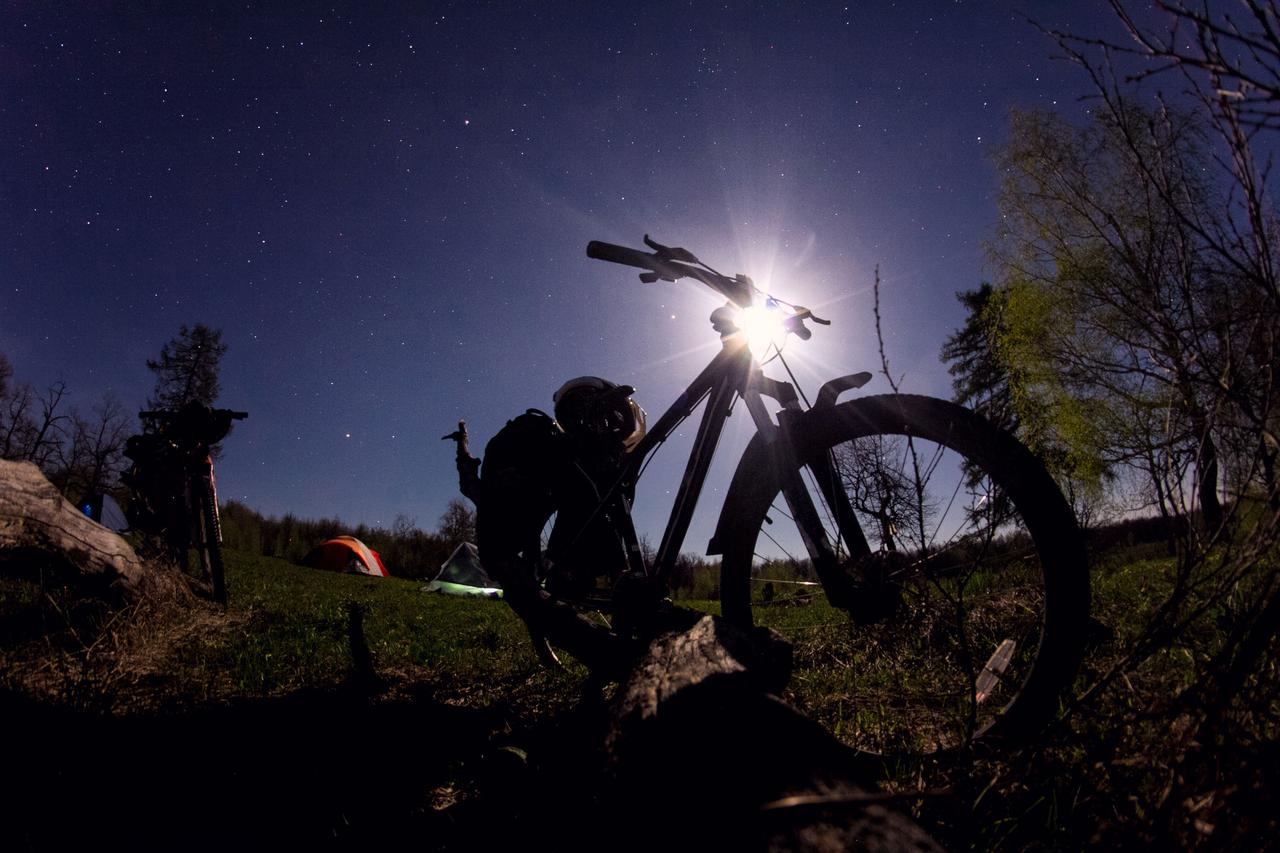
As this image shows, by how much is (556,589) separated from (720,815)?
2004mm

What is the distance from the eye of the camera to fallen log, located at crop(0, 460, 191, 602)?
423 centimetres

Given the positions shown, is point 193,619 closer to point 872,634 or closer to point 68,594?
point 68,594

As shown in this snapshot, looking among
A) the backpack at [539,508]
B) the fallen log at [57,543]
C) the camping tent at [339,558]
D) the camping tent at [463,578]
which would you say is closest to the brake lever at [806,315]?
the backpack at [539,508]

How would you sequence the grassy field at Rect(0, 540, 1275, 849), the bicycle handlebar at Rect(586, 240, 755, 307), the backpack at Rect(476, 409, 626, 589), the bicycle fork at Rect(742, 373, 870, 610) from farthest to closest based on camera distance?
the backpack at Rect(476, 409, 626, 589) < the bicycle handlebar at Rect(586, 240, 755, 307) < the bicycle fork at Rect(742, 373, 870, 610) < the grassy field at Rect(0, 540, 1275, 849)

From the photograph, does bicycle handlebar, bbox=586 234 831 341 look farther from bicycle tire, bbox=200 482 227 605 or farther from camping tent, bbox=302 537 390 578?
camping tent, bbox=302 537 390 578

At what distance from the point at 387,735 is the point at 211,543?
16.9 ft

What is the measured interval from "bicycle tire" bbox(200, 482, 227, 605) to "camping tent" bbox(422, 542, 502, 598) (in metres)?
11.8

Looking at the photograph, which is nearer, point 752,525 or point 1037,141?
point 752,525

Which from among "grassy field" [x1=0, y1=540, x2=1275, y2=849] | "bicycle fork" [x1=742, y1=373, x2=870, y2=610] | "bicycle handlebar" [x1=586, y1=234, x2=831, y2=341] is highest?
"bicycle handlebar" [x1=586, y1=234, x2=831, y2=341]

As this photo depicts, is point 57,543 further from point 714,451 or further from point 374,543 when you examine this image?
point 374,543

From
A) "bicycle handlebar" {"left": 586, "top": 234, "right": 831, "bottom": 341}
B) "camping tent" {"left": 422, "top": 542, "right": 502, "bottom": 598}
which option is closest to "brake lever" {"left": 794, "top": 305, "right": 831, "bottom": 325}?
"bicycle handlebar" {"left": 586, "top": 234, "right": 831, "bottom": 341}

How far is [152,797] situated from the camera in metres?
1.77

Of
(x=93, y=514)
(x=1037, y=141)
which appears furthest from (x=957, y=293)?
(x=93, y=514)

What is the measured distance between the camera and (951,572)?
2.13 m
